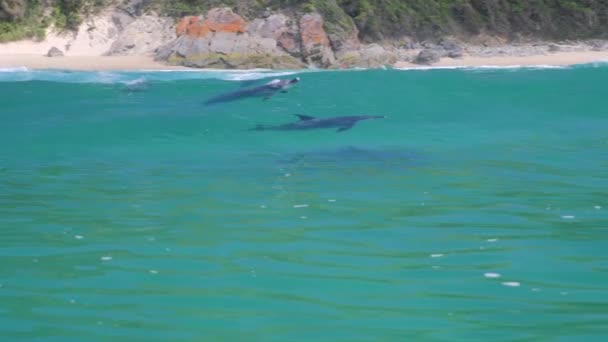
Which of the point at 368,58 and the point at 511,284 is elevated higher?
the point at 511,284

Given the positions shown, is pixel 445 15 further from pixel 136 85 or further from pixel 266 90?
pixel 266 90

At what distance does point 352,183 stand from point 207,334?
4.56m

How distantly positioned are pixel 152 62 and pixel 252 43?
8.65ft

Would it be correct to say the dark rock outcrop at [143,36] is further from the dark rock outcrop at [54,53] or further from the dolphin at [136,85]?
the dolphin at [136,85]

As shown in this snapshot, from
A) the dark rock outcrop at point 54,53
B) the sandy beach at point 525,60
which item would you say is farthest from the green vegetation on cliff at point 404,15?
the sandy beach at point 525,60

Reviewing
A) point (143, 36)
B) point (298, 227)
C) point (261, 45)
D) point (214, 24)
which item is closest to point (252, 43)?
point (261, 45)

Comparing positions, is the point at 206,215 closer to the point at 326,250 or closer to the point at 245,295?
the point at 326,250

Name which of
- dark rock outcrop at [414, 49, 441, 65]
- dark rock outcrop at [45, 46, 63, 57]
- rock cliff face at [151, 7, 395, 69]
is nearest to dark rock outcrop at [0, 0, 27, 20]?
dark rock outcrop at [45, 46, 63, 57]

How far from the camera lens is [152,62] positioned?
2342 cm

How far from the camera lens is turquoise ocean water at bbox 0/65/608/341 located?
5.22 metres

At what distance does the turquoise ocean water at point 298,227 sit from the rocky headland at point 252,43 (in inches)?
308

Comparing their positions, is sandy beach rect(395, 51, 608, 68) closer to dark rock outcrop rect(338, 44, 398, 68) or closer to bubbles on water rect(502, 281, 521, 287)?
dark rock outcrop rect(338, 44, 398, 68)

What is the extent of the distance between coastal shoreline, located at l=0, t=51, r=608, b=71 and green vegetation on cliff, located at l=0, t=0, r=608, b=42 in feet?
7.05

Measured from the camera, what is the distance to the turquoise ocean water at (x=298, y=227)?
5.22 meters
